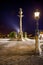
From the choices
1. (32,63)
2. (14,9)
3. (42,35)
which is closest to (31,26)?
(14,9)

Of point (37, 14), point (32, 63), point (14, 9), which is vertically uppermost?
point (14, 9)

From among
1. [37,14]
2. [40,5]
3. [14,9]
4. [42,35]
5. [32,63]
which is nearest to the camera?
[32,63]

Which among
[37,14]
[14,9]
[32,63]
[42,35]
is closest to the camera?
[32,63]

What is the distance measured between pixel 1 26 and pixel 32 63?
34.1 metres

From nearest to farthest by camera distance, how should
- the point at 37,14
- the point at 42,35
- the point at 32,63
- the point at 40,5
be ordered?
the point at 32,63 → the point at 37,14 → the point at 42,35 → the point at 40,5

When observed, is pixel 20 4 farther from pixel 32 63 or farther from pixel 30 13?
pixel 32 63

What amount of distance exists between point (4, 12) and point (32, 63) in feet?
119

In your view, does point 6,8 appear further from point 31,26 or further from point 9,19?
point 31,26

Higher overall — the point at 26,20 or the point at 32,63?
the point at 26,20

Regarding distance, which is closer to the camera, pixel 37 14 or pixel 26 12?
pixel 37 14

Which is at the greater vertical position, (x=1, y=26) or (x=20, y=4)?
(x=20, y=4)

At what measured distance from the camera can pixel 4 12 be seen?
43.6 metres

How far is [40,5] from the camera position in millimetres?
38094

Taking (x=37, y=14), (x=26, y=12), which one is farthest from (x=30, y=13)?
(x=37, y=14)
